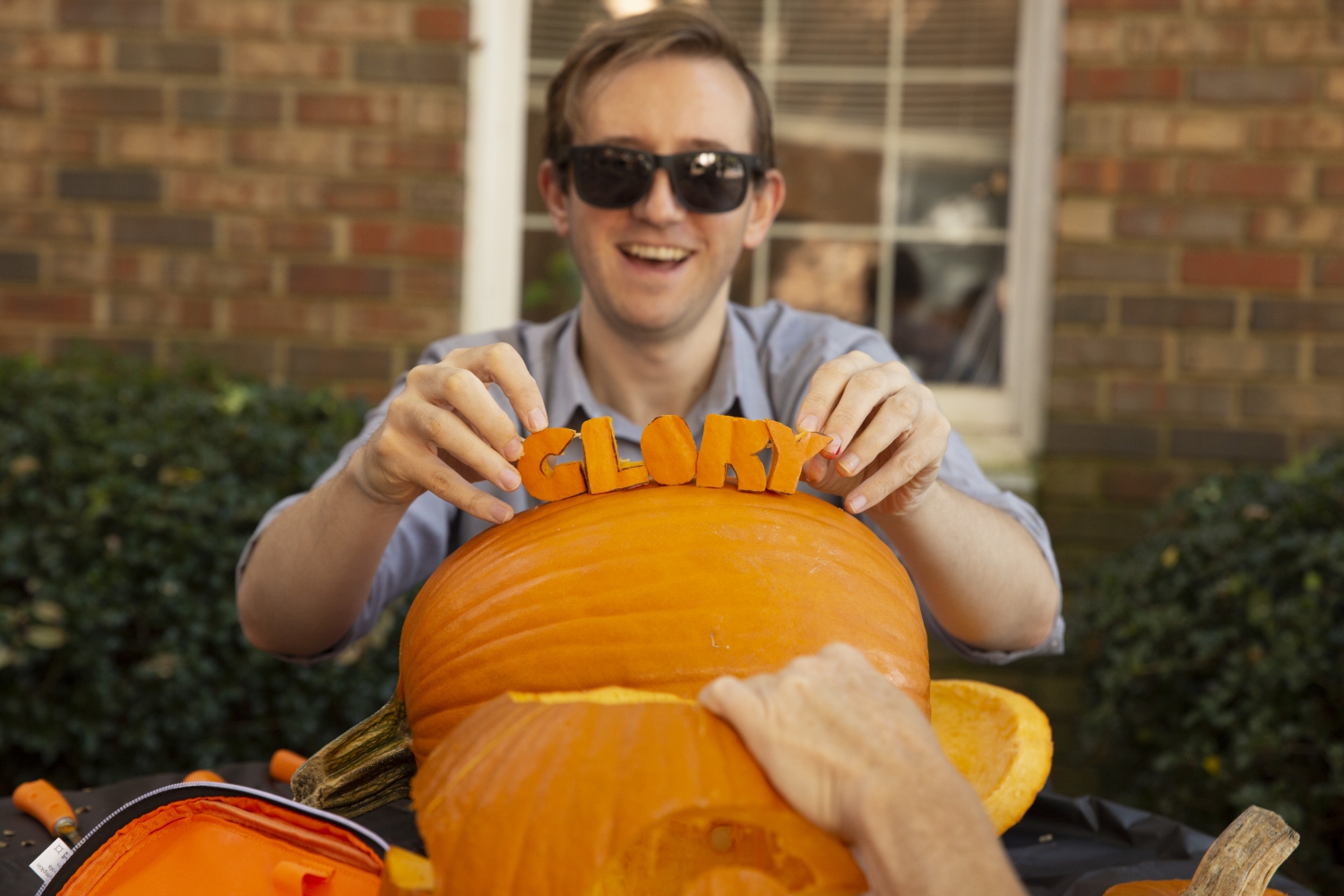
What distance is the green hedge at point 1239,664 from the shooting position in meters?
2.19

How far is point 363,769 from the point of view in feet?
3.48

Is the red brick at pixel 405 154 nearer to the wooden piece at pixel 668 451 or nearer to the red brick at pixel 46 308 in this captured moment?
the red brick at pixel 46 308

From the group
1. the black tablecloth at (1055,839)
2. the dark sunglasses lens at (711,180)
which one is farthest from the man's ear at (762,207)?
the black tablecloth at (1055,839)

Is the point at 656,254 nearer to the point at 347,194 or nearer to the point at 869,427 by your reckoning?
the point at 869,427

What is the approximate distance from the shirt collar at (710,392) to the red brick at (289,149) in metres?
1.78

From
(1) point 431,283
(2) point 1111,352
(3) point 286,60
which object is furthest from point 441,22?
(2) point 1111,352

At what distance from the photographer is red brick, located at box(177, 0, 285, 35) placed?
3.29 metres

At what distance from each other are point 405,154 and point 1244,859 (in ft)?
9.95

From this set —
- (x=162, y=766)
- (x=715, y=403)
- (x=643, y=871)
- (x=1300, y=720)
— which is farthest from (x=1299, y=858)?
Result: (x=162, y=766)

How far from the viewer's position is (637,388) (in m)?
1.92

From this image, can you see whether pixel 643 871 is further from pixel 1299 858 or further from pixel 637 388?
pixel 1299 858

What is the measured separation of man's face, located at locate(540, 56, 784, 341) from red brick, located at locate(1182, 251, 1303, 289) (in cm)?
202

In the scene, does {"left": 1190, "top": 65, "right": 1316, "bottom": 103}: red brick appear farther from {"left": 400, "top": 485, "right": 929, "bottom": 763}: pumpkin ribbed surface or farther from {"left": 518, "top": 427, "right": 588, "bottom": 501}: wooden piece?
{"left": 518, "top": 427, "right": 588, "bottom": 501}: wooden piece

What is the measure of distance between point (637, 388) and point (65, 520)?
1406mm
